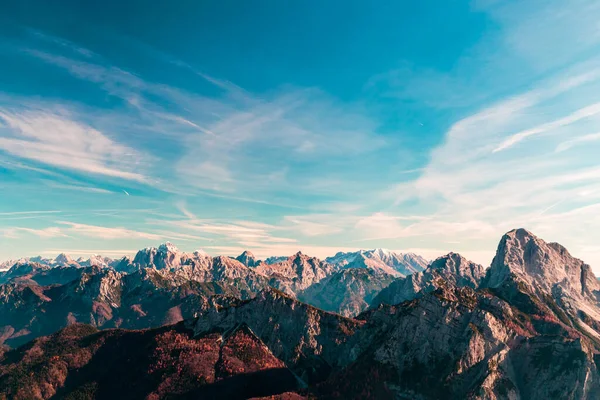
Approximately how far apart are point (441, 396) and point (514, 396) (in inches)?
1581

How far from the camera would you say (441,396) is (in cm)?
19950

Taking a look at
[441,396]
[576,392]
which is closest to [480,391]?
[441,396]

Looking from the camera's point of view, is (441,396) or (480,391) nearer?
(480,391)

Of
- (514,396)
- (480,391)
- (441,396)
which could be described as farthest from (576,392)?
(441,396)

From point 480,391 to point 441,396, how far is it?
73.4 ft

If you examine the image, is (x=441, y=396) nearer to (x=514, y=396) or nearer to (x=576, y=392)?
(x=514, y=396)

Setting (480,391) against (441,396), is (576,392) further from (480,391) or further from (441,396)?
(441,396)

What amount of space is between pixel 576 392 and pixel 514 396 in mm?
31991

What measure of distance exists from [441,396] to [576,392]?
7191cm

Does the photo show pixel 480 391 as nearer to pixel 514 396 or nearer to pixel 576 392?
pixel 514 396

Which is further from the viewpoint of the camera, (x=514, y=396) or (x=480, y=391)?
(x=514, y=396)

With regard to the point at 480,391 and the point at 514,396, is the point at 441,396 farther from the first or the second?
the point at 514,396

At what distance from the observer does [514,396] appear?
653 feet

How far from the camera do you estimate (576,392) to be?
642ft
